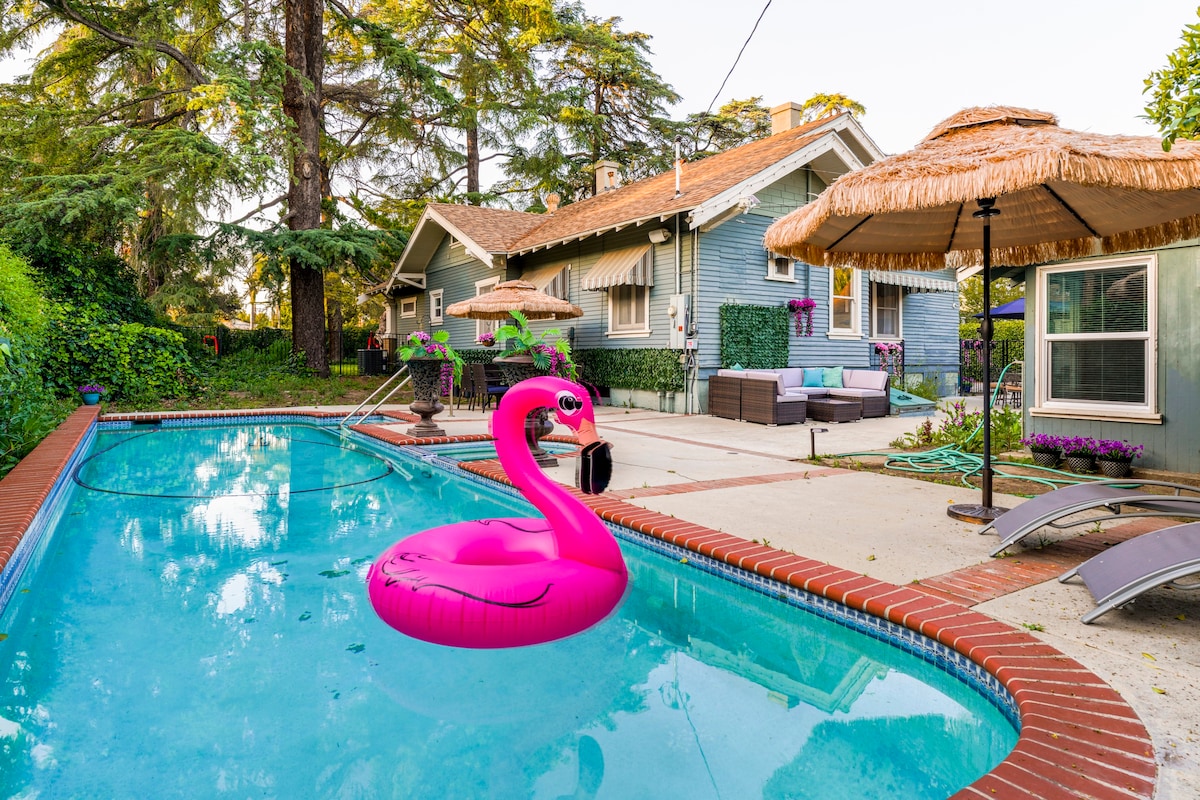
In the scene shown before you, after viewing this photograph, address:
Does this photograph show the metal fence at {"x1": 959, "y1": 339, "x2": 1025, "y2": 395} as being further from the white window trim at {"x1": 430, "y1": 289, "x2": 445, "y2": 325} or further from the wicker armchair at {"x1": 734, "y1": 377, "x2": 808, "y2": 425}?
the white window trim at {"x1": 430, "y1": 289, "x2": 445, "y2": 325}

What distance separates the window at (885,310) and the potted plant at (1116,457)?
9048 millimetres

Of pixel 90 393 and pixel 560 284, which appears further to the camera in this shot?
pixel 560 284

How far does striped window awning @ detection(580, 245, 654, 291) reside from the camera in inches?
479

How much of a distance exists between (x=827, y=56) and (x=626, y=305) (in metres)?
5.53

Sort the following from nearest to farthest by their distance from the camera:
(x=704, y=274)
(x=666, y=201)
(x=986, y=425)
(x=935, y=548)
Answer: (x=935, y=548), (x=986, y=425), (x=704, y=274), (x=666, y=201)

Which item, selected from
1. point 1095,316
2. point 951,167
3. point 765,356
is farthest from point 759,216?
point 951,167

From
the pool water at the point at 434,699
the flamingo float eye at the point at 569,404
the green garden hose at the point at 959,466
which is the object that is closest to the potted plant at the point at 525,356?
the green garden hose at the point at 959,466

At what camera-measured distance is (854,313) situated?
13.9 metres

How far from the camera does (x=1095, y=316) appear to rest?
19.5 feet

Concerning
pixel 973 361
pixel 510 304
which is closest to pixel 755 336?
pixel 510 304

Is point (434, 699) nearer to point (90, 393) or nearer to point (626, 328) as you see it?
point (626, 328)

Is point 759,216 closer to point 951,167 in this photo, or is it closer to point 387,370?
point 951,167

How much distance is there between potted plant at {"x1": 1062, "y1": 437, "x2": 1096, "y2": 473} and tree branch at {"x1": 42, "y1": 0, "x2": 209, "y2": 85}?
57.7 feet

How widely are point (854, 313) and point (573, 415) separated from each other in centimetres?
1260
